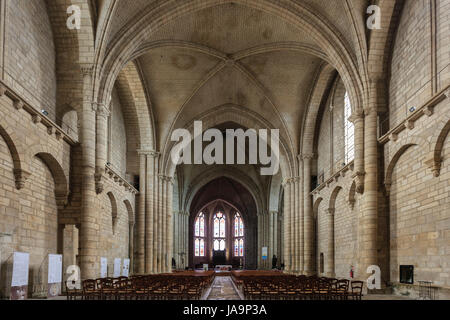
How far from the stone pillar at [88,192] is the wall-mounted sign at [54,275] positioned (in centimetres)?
127

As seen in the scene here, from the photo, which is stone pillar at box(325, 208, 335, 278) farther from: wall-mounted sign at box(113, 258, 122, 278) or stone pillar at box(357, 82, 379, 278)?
wall-mounted sign at box(113, 258, 122, 278)

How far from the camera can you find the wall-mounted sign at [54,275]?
1645cm

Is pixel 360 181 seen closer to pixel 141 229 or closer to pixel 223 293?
pixel 223 293

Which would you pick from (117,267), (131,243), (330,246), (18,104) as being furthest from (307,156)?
(18,104)

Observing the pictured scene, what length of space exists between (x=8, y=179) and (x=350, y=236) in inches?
642

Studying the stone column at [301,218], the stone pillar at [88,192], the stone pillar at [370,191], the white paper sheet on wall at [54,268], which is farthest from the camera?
the stone column at [301,218]

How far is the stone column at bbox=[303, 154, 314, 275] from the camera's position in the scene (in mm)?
32562

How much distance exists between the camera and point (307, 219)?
1315 inches

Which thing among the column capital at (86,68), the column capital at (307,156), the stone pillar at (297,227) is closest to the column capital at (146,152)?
the column capital at (307,156)

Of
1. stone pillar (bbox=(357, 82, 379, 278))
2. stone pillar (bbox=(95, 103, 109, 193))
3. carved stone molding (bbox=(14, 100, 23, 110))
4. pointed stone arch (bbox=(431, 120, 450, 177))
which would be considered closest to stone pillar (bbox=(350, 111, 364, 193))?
stone pillar (bbox=(357, 82, 379, 278))

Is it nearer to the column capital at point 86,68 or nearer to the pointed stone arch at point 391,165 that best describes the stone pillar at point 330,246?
the pointed stone arch at point 391,165

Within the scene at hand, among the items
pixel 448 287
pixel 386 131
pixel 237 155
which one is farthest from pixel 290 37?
pixel 237 155

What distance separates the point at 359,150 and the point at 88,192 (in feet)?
36.1
